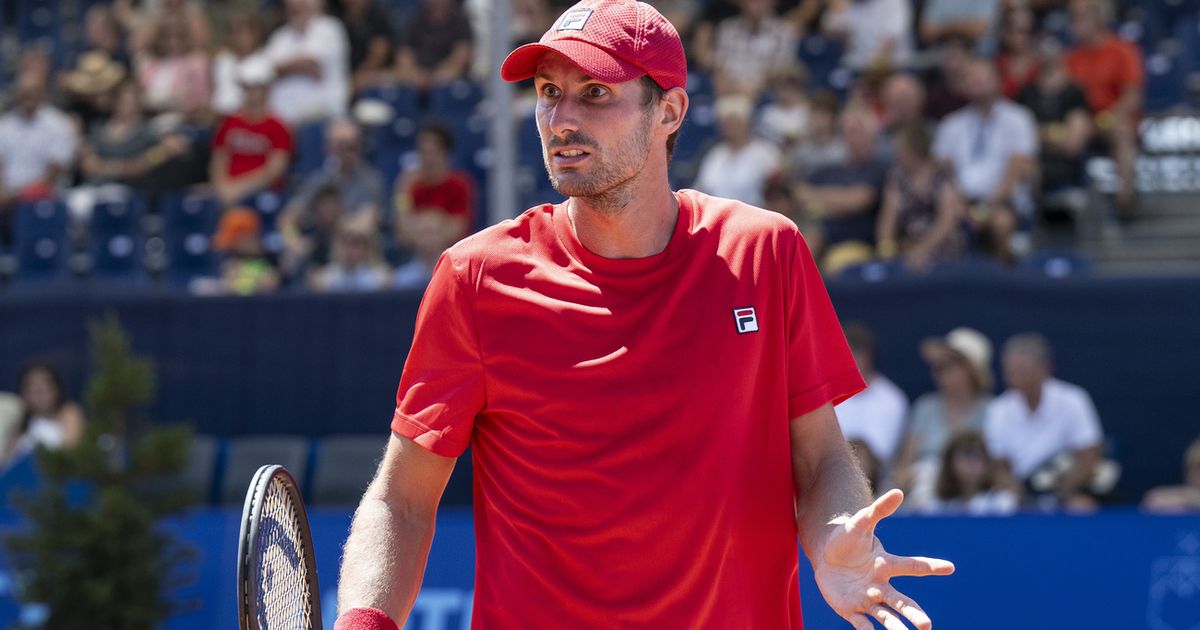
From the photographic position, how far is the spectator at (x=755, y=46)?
12.2 meters

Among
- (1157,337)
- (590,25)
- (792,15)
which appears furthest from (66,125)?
(590,25)

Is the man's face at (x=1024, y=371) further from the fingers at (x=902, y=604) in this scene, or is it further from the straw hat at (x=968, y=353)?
the fingers at (x=902, y=604)

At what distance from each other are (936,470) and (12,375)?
19.4ft

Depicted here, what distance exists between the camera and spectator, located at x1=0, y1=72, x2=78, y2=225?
13539mm

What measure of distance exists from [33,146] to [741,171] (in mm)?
6234

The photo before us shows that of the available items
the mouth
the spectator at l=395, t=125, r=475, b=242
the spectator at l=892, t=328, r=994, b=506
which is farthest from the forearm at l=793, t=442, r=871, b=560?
the spectator at l=395, t=125, r=475, b=242

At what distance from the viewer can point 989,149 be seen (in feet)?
34.2

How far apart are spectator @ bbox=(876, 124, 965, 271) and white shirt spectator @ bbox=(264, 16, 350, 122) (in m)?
4.87

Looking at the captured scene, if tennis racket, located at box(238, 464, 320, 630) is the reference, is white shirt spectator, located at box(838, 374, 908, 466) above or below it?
below

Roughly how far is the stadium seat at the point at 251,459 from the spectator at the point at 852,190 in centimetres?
337

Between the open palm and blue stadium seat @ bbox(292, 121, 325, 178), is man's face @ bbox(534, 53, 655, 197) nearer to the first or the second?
the open palm

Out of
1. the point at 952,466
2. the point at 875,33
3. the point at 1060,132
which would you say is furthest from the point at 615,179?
the point at 875,33

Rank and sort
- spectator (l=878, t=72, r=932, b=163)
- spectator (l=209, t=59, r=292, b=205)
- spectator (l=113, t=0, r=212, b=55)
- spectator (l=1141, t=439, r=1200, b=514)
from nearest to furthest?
spectator (l=1141, t=439, r=1200, b=514)
spectator (l=878, t=72, r=932, b=163)
spectator (l=209, t=59, r=292, b=205)
spectator (l=113, t=0, r=212, b=55)

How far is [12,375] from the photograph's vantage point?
10.7 m
